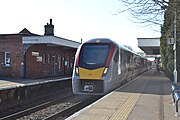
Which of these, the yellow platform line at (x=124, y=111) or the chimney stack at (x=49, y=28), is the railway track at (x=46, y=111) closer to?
the yellow platform line at (x=124, y=111)

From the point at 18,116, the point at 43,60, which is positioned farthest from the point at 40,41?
the point at 18,116

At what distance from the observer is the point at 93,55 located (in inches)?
618

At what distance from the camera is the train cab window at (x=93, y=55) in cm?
1530

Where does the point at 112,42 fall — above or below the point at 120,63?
above

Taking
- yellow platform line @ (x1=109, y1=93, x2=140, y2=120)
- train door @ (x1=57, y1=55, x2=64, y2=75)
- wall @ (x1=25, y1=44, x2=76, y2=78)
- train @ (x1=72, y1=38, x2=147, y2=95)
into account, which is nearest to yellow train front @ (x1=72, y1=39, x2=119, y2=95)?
train @ (x1=72, y1=38, x2=147, y2=95)

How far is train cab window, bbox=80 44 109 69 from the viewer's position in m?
15.3

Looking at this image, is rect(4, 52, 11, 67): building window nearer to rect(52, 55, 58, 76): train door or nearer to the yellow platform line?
rect(52, 55, 58, 76): train door

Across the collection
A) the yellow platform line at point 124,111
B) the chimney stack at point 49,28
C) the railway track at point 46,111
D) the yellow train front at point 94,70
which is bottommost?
the railway track at point 46,111

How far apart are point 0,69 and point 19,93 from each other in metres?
15.2

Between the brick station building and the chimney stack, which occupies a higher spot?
the chimney stack

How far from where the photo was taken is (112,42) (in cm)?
1595

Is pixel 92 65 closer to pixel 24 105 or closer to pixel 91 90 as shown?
pixel 91 90

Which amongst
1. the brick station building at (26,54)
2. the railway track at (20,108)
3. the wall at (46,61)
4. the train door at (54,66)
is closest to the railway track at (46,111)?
the railway track at (20,108)

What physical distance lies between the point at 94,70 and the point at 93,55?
960mm
